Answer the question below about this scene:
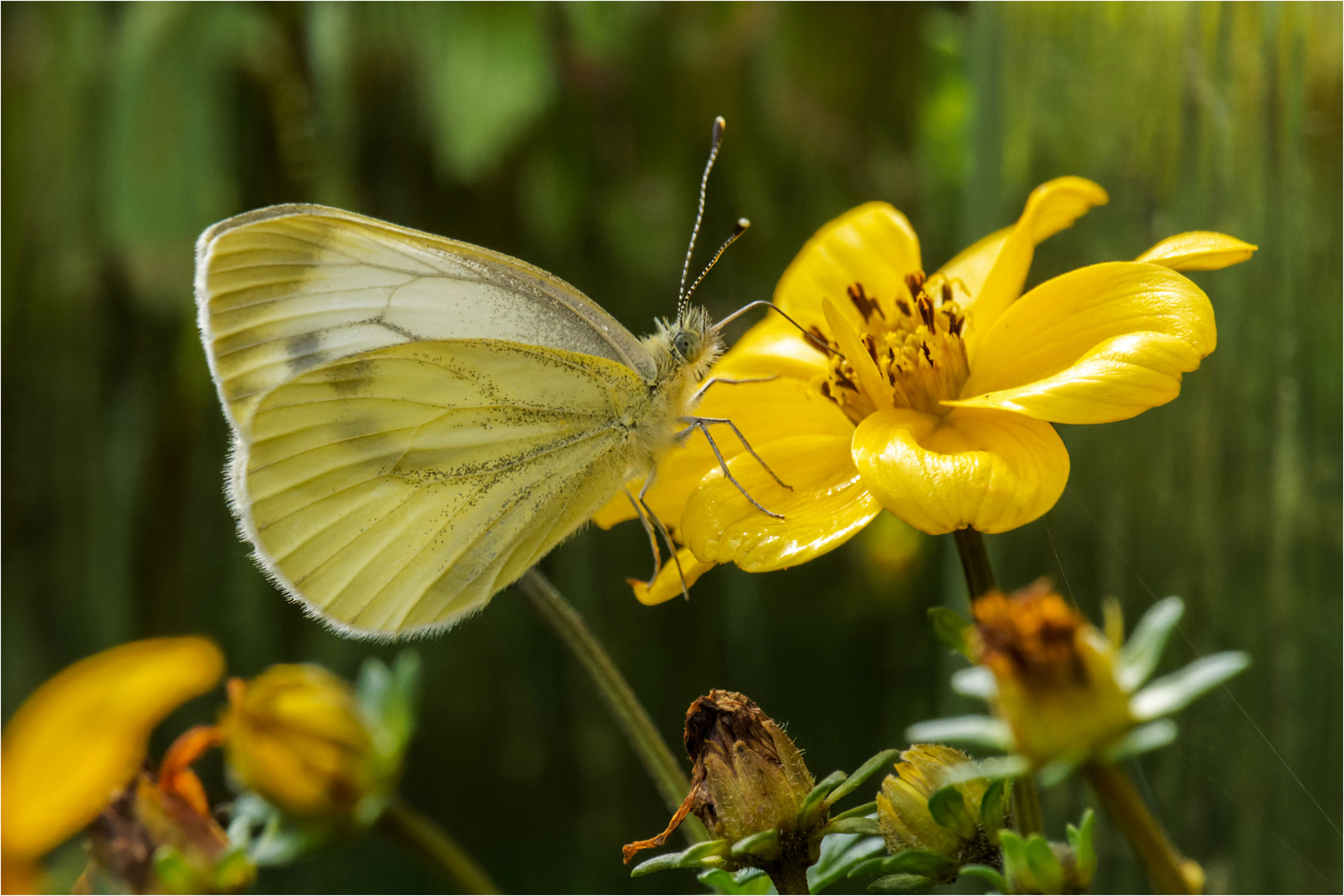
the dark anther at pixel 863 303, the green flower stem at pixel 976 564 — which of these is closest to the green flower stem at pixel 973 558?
the green flower stem at pixel 976 564

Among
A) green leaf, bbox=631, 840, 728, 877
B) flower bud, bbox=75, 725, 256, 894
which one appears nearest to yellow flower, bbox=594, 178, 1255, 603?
green leaf, bbox=631, 840, 728, 877

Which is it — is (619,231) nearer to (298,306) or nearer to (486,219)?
(486,219)

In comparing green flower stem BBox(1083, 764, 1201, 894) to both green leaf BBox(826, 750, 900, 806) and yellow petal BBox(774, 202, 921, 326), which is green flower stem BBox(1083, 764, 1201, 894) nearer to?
green leaf BBox(826, 750, 900, 806)

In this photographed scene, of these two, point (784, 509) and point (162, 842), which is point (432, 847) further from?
point (784, 509)

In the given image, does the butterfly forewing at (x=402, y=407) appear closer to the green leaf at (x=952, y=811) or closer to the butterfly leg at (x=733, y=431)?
the butterfly leg at (x=733, y=431)

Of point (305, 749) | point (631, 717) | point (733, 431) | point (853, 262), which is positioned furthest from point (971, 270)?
point (305, 749)

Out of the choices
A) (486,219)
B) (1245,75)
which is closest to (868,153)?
(486,219)
